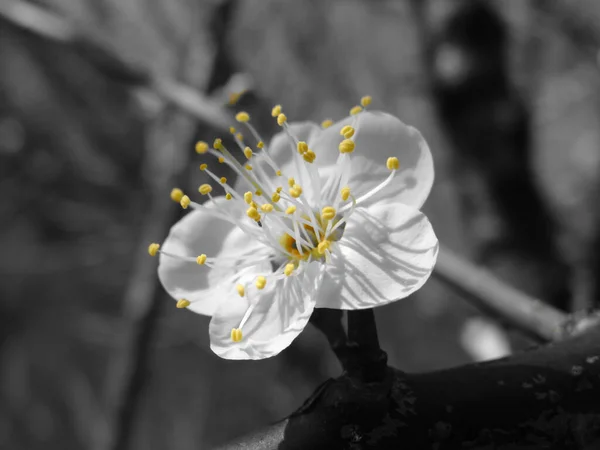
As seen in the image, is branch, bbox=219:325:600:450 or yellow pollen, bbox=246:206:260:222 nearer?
branch, bbox=219:325:600:450

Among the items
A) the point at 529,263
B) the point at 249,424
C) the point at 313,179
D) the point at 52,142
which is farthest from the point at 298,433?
the point at 249,424

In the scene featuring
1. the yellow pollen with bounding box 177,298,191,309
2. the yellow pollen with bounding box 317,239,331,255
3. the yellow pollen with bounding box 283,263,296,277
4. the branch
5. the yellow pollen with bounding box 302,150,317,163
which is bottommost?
the yellow pollen with bounding box 177,298,191,309

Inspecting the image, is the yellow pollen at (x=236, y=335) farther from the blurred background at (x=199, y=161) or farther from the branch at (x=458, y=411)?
the blurred background at (x=199, y=161)

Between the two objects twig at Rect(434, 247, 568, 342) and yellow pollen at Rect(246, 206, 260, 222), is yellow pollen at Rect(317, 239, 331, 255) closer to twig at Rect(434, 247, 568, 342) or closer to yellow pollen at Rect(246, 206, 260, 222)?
yellow pollen at Rect(246, 206, 260, 222)

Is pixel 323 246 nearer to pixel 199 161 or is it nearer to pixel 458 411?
pixel 458 411

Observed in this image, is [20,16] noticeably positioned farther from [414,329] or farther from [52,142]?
[414,329]

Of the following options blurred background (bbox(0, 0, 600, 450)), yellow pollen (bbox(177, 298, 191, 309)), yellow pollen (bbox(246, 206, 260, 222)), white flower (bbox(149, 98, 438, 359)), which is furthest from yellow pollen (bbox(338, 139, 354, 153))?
blurred background (bbox(0, 0, 600, 450))

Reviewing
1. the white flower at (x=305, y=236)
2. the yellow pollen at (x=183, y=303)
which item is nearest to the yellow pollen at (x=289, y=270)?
the white flower at (x=305, y=236)
